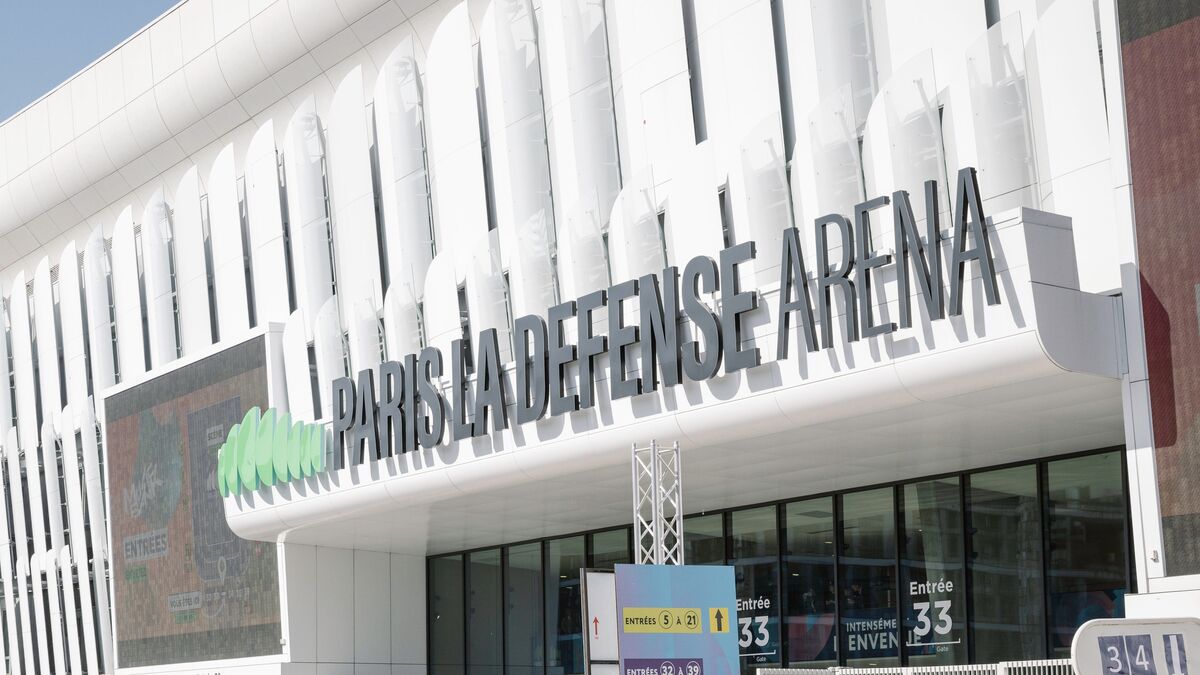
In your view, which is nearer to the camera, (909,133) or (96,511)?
(909,133)

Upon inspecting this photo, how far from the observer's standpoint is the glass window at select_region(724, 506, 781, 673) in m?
25.9

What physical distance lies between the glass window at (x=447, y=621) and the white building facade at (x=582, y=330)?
0.20 feet

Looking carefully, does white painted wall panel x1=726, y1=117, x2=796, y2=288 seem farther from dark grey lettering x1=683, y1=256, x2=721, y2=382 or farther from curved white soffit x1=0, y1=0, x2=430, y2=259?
curved white soffit x1=0, y1=0, x2=430, y2=259

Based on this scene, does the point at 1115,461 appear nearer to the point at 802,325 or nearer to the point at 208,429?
the point at 802,325

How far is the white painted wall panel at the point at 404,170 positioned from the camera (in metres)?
27.5

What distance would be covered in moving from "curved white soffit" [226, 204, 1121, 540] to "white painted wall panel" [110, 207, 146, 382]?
11997 millimetres

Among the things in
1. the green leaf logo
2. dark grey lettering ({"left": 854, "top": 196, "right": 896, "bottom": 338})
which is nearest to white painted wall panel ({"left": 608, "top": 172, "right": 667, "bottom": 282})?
dark grey lettering ({"left": 854, "top": 196, "right": 896, "bottom": 338})

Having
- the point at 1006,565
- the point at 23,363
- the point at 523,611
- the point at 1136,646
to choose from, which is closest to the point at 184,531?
the point at 523,611

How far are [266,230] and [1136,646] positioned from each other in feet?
76.8

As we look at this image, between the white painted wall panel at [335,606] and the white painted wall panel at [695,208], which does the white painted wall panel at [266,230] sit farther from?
the white painted wall panel at [695,208]

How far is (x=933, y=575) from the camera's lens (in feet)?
76.3

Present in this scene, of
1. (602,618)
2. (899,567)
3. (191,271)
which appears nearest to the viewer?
(602,618)

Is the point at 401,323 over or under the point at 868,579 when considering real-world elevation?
over

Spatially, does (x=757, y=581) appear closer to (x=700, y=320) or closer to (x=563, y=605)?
(x=563, y=605)
